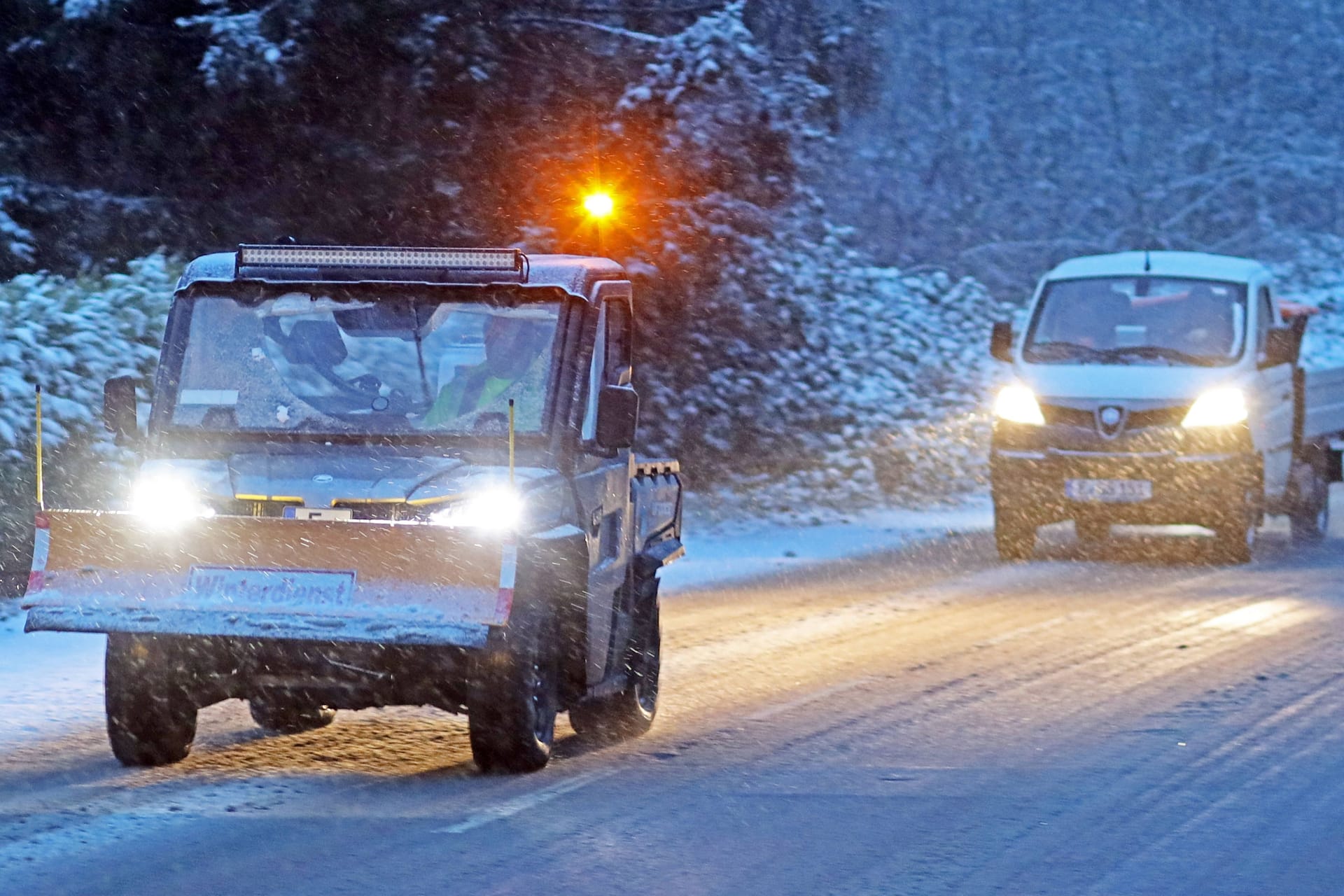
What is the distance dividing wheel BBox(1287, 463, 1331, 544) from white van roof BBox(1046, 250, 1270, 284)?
1966 mm

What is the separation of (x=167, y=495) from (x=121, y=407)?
25.2 inches

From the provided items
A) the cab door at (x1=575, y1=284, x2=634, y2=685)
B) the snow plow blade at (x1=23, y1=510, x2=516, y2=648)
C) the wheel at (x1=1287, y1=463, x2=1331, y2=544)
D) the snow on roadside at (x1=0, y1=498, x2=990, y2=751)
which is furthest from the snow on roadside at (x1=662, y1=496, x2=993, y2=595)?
→ the snow plow blade at (x1=23, y1=510, x2=516, y2=648)

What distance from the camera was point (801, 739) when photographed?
866 cm

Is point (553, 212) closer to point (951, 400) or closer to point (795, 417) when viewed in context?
point (795, 417)

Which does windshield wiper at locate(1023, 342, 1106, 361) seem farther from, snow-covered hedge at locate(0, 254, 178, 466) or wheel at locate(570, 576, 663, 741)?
wheel at locate(570, 576, 663, 741)

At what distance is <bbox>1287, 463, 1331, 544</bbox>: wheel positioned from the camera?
18562 mm

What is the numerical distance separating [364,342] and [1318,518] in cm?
1290

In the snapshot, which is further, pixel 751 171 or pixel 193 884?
pixel 751 171

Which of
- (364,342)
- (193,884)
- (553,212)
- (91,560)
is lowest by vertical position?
(193,884)

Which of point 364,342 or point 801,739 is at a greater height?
point 364,342

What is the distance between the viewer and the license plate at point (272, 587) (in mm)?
7102

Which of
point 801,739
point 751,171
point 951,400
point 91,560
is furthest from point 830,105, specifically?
point 91,560

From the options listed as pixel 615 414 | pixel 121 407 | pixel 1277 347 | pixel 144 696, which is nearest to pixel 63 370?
pixel 121 407

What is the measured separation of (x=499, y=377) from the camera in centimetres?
797
